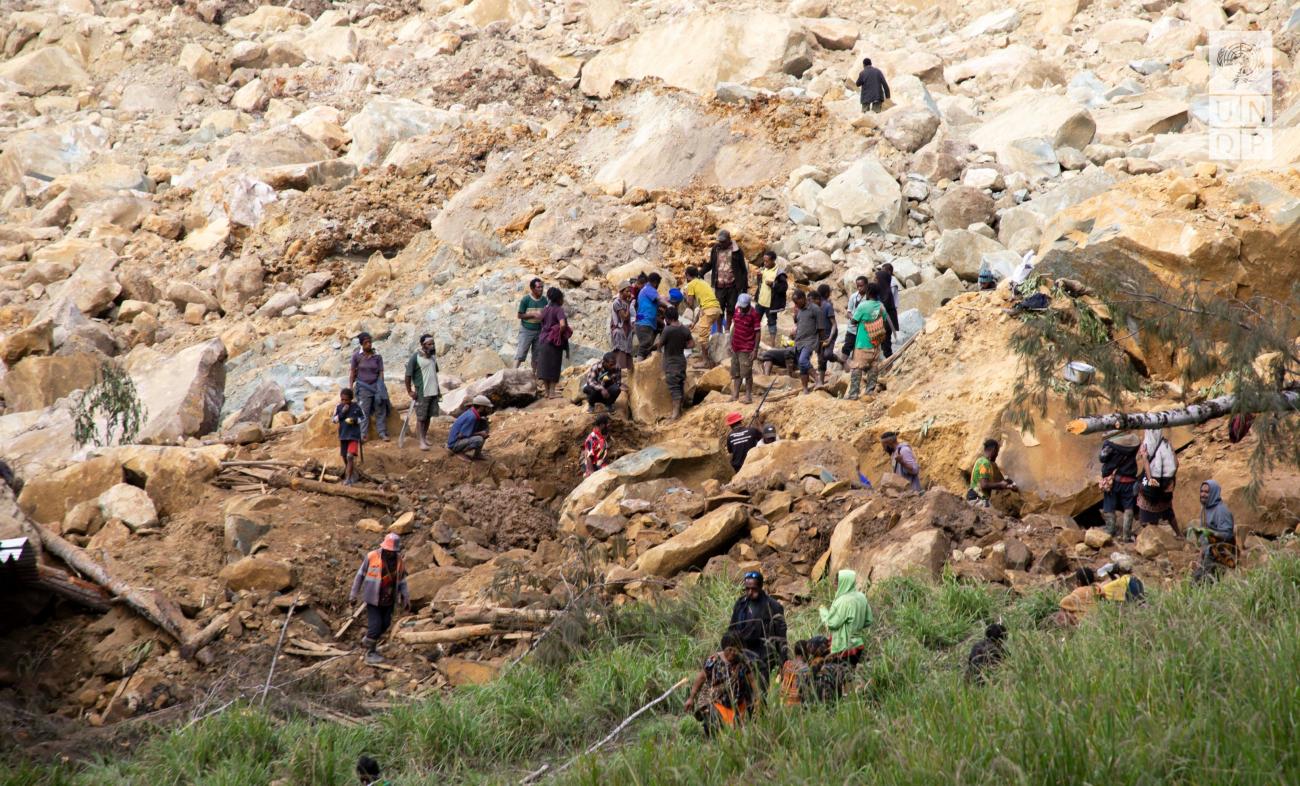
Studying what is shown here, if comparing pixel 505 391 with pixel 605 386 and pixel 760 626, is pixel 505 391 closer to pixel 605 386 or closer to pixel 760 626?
pixel 605 386

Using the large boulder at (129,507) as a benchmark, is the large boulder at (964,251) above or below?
below

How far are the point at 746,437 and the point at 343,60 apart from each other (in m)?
24.1

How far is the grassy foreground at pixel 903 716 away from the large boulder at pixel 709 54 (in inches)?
681

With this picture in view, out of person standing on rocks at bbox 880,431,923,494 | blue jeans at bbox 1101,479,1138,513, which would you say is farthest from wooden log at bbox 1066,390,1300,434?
person standing on rocks at bbox 880,431,923,494

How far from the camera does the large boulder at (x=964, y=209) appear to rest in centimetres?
1828

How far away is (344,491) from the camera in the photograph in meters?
12.7

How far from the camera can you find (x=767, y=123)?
70.9 feet

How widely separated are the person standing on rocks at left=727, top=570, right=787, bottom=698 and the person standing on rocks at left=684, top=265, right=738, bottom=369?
841 cm

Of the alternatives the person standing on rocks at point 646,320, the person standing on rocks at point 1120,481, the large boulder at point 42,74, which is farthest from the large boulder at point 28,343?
the large boulder at point 42,74

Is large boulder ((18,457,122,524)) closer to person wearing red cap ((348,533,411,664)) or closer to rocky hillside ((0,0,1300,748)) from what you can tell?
rocky hillside ((0,0,1300,748))

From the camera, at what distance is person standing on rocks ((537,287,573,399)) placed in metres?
15.1

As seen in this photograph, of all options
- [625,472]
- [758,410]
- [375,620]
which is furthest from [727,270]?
[375,620]

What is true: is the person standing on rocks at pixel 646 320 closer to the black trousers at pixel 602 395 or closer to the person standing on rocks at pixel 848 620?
the black trousers at pixel 602 395

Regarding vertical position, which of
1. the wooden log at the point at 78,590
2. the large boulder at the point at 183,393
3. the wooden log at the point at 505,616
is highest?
the wooden log at the point at 78,590
